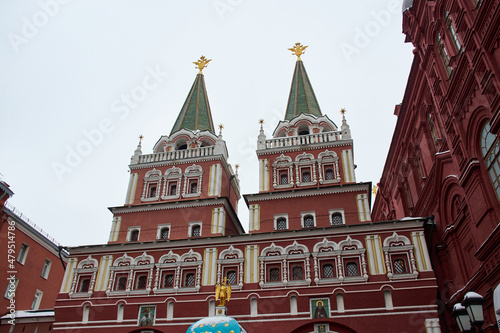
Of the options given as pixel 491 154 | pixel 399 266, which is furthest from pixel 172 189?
pixel 491 154

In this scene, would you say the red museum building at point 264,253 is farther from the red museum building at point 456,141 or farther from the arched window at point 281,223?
the red museum building at point 456,141

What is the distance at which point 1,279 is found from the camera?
92.7 feet

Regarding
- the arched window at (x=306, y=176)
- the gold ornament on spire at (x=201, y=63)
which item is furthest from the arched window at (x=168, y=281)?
the gold ornament on spire at (x=201, y=63)

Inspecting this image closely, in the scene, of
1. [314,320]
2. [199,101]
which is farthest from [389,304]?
[199,101]

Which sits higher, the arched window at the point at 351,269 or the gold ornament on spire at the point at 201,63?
the gold ornament on spire at the point at 201,63

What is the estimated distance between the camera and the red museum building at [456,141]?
14688 mm

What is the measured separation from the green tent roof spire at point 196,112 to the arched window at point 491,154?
20.5 metres

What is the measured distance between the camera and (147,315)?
71.3 feet

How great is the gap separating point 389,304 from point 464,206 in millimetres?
5617

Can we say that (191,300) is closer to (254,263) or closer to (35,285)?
(254,263)

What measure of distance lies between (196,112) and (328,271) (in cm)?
1739

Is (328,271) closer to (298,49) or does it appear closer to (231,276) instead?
(231,276)

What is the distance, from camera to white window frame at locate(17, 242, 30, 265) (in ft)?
99.6

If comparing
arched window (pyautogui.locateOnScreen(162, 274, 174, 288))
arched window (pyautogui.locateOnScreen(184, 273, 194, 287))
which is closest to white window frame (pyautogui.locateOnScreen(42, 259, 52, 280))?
arched window (pyautogui.locateOnScreen(162, 274, 174, 288))
